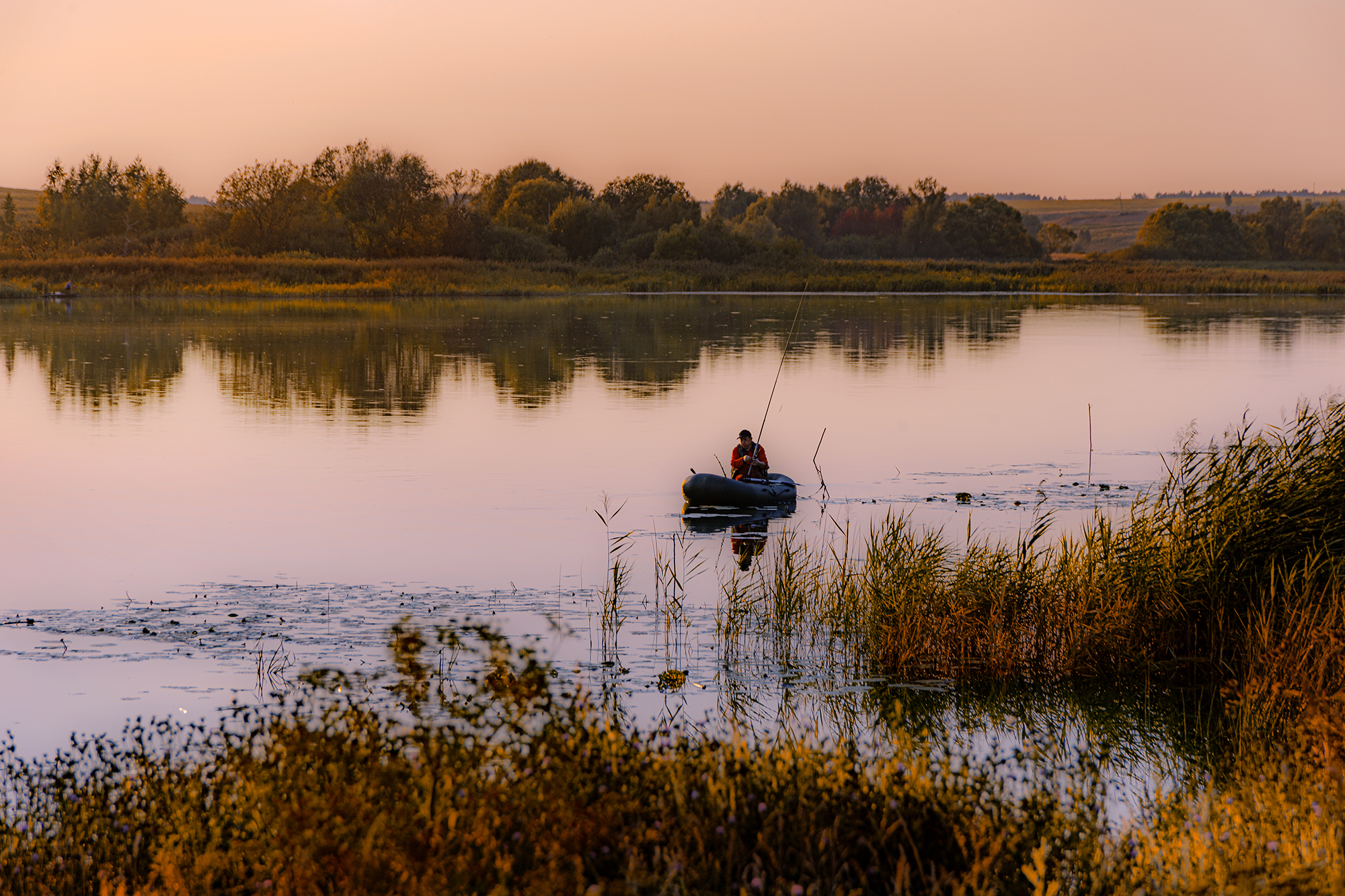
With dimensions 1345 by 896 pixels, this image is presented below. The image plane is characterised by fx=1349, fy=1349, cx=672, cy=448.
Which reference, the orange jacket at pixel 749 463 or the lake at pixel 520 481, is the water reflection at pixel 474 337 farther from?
the orange jacket at pixel 749 463

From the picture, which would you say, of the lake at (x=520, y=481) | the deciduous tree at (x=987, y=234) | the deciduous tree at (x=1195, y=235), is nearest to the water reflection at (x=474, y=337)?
the lake at (x=520, y=481)

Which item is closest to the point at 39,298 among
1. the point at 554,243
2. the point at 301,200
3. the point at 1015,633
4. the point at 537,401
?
the point at 301,200

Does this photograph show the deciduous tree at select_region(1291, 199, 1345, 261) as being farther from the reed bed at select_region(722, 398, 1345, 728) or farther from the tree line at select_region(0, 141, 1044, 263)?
the reed bed at select_region(722, 398, 1345, 728)

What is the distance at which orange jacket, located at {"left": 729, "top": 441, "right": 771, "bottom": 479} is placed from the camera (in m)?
17.9

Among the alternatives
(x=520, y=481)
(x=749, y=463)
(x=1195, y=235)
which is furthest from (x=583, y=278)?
(x=1195, y=235)

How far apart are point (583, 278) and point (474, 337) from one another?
143 feet

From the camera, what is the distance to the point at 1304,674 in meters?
9.11

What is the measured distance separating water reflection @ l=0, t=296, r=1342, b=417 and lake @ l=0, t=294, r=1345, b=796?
0.34 meters

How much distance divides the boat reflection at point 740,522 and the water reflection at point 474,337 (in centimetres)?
1263

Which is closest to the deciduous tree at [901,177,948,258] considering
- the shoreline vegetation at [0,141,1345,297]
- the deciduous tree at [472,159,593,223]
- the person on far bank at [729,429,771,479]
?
the shoreline vegetation at [0,141,1345,297]

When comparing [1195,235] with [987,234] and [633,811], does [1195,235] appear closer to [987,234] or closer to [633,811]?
[987,234]

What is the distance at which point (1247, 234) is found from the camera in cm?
15900

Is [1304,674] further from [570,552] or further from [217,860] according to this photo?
[570,552]

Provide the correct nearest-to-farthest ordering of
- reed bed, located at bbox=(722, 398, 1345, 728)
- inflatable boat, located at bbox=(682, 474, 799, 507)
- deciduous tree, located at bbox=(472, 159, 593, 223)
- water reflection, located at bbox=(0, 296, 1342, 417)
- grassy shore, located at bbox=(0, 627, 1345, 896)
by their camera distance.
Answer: grassy shore, located at bbox=(0, 627, 1345, 896), reed bed, located at bbox=(722, 398, 1345, 728), inflatable boat, located at bbox=(682, 474, 799, 507), water reflection, located at bbox=(0, 296, 1342, 417), deciduous tree, located at bbox=(472, 159, 593, 223)
